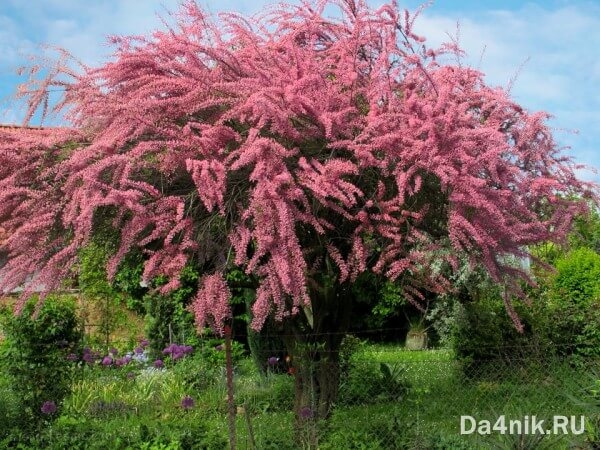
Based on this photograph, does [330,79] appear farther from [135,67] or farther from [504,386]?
[504,386]

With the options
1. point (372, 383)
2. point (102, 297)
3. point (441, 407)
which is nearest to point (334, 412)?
point (441, 407)

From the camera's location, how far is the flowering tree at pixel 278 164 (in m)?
5.73

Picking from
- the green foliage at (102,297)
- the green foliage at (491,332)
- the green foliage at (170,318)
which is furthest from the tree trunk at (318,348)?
the green foliage at (102,297)

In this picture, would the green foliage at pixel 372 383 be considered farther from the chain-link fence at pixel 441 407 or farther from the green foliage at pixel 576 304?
the green foliage at pixel 576 304

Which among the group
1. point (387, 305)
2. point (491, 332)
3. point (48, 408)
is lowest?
point (48, 408)

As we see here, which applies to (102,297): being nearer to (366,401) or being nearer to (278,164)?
(366,401)

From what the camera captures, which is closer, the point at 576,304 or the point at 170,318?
the point at 576,304

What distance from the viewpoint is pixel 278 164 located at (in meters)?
5.57

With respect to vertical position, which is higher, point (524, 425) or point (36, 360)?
point (36, 360)

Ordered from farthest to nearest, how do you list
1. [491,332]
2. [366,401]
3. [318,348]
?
[491,332]
[366,401]
[318,348]

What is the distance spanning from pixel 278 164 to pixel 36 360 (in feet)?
13.1

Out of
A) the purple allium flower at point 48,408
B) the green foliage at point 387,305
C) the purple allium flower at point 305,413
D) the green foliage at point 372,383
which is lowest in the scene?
the purple allium flower at point 48,408

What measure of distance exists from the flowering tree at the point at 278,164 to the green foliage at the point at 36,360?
165 centimetres

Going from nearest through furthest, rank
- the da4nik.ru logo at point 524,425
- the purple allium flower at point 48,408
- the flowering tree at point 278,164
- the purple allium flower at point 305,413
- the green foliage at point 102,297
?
the flowering tree at point 278,164
the da4nik.ru logo at point 524,425
the purple allium flower at point 305,413
the purple allium flower at point 48,408
the green foliage at point 102,297
